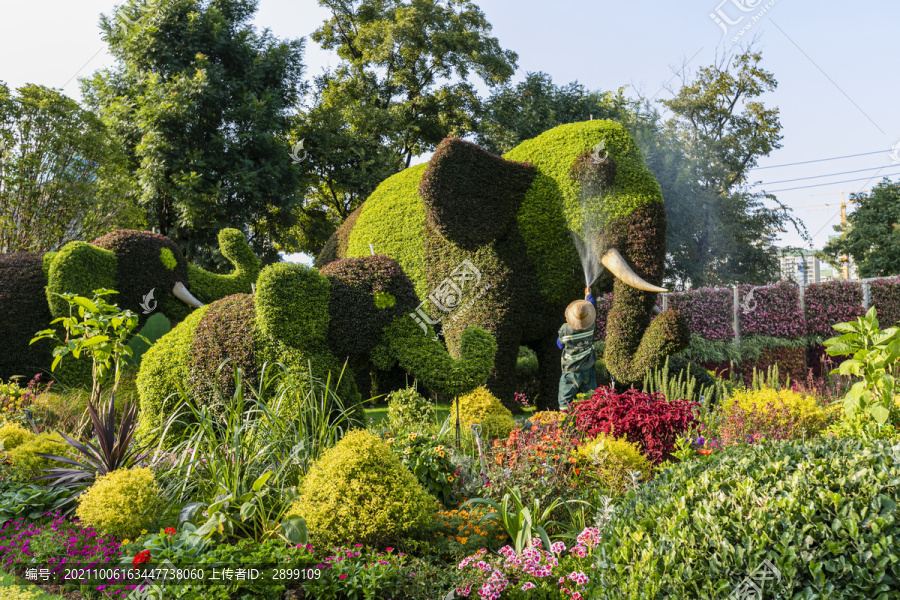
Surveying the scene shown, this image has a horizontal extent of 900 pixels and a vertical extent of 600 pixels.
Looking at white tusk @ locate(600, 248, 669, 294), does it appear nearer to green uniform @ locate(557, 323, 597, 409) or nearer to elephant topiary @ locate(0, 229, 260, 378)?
green uniform @ locate(557, 323, 597, 409)

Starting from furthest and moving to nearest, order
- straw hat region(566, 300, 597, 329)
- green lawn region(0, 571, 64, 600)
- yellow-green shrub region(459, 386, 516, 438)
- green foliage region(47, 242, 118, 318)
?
green foliage region(47, 242, 118, 318)
straw hat region(566, 300, 597, 329)
yellow-green shrub region(459, 386, 516, 438)
green lawn region(0, 571, 64, 600)

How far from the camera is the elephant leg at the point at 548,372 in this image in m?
8.30

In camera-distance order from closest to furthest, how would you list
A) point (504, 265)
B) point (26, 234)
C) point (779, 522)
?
point (779, 522) → point (504, 265) → point (26, 234)

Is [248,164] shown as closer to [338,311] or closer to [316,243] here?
[316,243]

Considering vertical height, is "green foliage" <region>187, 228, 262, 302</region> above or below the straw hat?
above

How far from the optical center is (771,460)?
248cm

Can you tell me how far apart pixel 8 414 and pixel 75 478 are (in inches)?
110

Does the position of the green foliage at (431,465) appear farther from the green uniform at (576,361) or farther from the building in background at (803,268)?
the building in background at (803,268)

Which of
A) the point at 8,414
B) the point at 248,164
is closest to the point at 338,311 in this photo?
the point at 8,414

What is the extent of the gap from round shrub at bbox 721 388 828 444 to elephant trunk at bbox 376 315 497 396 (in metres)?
2.27

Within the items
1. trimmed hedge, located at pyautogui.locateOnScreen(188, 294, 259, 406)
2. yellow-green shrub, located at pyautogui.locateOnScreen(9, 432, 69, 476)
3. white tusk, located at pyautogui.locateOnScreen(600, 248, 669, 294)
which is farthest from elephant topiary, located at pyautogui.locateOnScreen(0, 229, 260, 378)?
white tusk, located at pyautogui.locateOnScreen(600, 248, 669, 294)

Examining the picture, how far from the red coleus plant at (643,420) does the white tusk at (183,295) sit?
24.5 ft

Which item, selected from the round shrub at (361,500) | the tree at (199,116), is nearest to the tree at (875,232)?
the tree at (199,116)

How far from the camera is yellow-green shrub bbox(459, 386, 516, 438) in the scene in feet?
20.4
